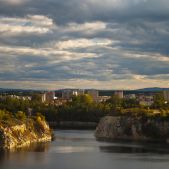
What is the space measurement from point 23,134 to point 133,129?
2029cm

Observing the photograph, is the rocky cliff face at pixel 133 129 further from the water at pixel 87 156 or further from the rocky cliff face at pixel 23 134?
the rocky cliff face at pixel 23 134

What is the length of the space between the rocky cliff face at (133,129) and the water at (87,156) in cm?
887

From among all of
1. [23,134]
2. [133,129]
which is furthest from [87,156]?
[133,129]

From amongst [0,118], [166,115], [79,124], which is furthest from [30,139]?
[79,124]

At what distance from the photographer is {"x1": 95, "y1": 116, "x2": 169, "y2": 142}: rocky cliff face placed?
282ft

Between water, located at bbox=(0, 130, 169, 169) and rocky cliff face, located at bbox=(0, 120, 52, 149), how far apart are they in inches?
92.7

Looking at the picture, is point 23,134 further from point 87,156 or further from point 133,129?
point 133,129

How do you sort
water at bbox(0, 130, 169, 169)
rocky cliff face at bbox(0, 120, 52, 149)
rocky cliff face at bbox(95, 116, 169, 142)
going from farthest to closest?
rocky cliff face at bbox(95, 116, 169, 142) → rocky cliff face at bbox(0, 120, 52, 149) → water at bbox(0, 130, 169, 169)

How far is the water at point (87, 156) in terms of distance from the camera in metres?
54.0

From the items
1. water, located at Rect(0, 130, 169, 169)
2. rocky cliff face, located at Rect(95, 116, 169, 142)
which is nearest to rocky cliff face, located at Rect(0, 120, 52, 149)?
water, located at Rect(0, 130, 169, 169)

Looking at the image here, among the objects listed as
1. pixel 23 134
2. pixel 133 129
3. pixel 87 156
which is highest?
pixel 23 134

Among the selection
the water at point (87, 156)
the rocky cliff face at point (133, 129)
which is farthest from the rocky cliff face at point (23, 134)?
the rocky cliff face at point (133, 129)

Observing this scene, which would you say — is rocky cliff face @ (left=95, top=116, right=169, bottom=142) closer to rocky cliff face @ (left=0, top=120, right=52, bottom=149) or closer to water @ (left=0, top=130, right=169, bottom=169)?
water @ (left=0, top=130, right=169, bottom=169)

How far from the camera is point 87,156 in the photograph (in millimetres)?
62281
